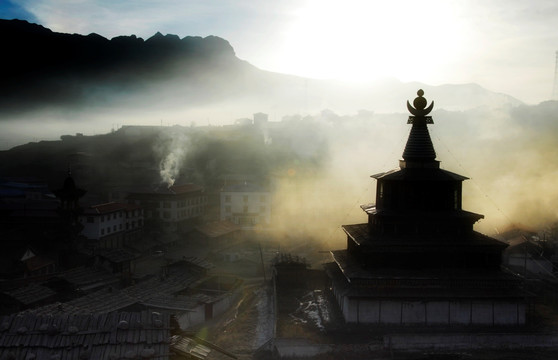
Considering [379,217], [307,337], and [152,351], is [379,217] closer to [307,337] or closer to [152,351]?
[307,337]

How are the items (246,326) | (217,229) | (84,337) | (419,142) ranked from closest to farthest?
(84,337), (419,142), (246,326), (217,229)

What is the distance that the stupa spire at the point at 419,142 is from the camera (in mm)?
28422

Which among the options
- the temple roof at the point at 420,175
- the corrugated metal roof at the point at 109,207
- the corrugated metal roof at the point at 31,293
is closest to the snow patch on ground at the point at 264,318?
the temple roof at the point at 420,175

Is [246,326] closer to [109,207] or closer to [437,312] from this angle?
[437,312]

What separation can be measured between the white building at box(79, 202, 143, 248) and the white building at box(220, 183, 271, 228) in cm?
1241

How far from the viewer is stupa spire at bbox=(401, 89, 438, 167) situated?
28422mm

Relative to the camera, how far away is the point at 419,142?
28609 mm

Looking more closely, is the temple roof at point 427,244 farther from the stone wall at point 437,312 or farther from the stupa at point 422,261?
the stone wall at point 437,312

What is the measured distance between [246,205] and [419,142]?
44036 mm

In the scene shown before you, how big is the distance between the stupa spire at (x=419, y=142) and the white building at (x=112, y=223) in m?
38.2

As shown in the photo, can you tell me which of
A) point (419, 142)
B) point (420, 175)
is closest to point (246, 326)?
point (420, 175)

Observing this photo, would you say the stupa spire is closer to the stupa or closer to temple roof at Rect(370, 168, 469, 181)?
the stupa

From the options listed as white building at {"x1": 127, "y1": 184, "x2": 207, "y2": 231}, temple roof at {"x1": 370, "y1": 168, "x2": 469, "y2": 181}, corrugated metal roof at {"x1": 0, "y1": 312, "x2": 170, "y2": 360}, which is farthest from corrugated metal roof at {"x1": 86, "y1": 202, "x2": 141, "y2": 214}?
corrugated metal roof at {"x1": 0, "y1": 312, "x2": 170, "y2": 360}

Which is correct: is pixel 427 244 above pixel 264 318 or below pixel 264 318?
above
